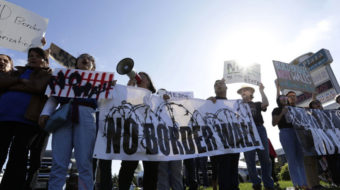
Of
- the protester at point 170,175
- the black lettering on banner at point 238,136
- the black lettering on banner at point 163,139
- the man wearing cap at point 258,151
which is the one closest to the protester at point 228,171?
the black lettering on banner at point 238,136

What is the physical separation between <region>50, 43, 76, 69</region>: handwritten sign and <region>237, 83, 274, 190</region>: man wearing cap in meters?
3.70

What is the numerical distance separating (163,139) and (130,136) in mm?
560

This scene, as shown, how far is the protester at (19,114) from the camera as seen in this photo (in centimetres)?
268

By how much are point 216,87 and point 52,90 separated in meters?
2.91

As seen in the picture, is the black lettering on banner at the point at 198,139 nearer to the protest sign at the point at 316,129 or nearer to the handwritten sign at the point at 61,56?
the protest sign at the point at 316,129

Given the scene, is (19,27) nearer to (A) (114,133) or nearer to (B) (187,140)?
(A) (114,133)

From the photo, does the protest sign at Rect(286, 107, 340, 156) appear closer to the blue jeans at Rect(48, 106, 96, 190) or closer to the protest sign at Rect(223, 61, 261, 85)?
the protest sign at Rect(223, 61, 261, 85)

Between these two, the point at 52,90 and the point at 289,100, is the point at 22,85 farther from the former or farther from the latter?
the point at 289,100

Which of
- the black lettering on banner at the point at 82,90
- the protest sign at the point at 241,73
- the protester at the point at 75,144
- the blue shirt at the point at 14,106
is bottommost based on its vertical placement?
the protester at the point at 75,144

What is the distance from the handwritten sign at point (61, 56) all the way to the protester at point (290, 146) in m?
4.29

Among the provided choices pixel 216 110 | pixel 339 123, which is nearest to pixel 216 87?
pixel 216 110

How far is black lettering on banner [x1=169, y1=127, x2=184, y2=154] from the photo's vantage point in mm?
3759

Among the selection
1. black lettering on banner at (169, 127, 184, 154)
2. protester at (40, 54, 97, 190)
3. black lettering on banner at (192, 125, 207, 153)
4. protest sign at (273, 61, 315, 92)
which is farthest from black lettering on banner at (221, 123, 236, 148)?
protest sign at (273, 61, 315, 92)

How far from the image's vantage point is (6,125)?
2766 millimetres
